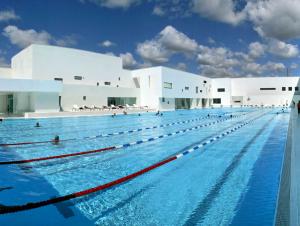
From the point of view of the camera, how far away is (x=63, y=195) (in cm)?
392

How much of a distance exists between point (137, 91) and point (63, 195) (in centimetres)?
3061

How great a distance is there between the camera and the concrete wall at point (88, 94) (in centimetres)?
2562

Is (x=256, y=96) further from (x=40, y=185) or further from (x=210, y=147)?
(x=40, y=185)

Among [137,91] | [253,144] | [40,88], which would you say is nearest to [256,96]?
[137,91]

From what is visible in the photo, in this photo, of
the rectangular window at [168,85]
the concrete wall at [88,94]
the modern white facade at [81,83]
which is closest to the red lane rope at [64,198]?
the modern white facade at [81,83]

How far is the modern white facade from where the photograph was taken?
73.5ft

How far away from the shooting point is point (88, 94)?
27.3m

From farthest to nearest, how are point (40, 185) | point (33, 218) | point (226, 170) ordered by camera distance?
point (226, 170) → point (40, 185) → point (33, 218)

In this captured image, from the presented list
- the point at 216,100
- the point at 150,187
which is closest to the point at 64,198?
the point at 150,187

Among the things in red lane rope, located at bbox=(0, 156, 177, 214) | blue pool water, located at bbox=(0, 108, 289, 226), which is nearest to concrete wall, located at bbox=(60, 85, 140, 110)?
blue pool water, located at bbox=(0, 108, 289, 226)

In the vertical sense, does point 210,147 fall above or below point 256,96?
below

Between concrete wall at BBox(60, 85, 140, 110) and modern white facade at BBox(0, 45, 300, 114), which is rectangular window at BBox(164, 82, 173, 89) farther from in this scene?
concrete wall at BBox(60, 85, 140, 110)

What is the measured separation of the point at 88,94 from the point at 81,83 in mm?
1856

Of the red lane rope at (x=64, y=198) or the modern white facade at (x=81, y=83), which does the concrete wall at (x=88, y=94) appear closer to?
the modern white facade at (x=81, y=83)
